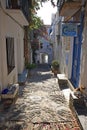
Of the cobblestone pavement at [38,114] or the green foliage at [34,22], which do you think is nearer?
the cobblestone pavement at [38,114]

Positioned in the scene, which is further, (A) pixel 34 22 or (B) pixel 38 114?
(A) pixel 34 22

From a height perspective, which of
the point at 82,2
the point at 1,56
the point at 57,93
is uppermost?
the point at 82,2

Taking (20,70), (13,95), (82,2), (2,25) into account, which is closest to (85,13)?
(82,2)

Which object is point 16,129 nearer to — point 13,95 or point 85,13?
point 13,95

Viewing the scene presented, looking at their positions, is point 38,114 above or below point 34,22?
below

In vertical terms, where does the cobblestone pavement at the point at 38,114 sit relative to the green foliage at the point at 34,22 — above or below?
below

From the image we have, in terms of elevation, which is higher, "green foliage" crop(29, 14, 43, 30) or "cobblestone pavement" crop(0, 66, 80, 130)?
"green foliage" crop(29, 14, 43, 30)

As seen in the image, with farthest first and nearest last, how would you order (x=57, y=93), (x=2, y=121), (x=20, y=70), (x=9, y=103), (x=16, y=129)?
(x=20, y=70) < (x=57, y=93) < (x=9, y=103) < (x=2, y=121) < (x=16, y=129)

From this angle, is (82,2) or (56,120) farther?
(82,2)

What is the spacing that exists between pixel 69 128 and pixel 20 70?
8400 millimetres

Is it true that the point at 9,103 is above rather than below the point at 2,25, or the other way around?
below

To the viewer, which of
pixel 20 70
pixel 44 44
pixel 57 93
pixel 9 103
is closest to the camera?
pixel 9 103

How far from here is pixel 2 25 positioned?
6.62m

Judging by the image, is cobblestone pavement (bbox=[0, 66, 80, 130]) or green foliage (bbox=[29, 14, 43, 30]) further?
green foliage (bbox=[29, 14, 43, 30])
